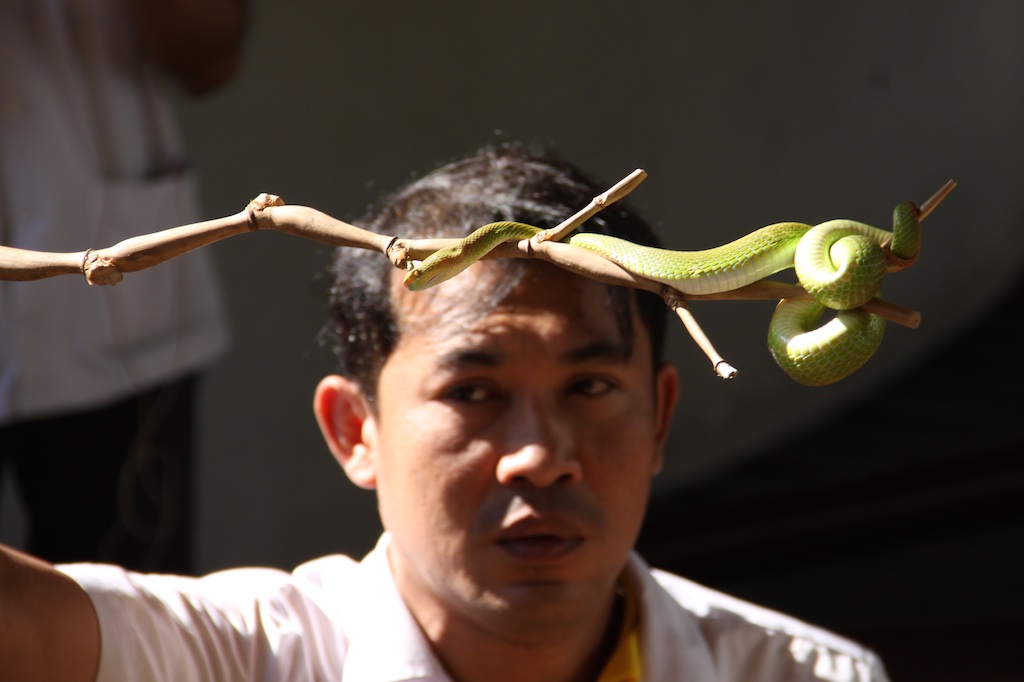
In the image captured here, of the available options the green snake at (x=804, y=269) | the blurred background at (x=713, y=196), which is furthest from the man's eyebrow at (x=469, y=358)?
the blurred background at (x=713, y=196)

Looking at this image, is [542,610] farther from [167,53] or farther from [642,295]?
[167,53]

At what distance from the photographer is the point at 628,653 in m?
1.49

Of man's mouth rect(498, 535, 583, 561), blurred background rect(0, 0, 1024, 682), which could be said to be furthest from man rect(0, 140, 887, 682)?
blurred background rect(0, 0, 1024, 682)

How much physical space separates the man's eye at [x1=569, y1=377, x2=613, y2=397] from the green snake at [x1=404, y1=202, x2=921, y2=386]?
17.0 inches

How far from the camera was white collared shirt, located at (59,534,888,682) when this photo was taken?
125 cm

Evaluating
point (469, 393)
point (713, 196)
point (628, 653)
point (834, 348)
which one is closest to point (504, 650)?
point (628, 653)

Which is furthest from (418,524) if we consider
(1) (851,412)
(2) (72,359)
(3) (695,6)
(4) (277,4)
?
(1) (851,412)

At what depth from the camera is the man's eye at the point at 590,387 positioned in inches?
53.5

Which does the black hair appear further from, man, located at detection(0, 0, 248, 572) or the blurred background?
the blurred background

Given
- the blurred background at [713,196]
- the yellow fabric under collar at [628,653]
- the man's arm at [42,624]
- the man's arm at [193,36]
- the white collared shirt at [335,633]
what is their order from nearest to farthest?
the man's arm at [42,624] < the white collared shirt at [335,633] < the yellow fabric under collar at [628,653] < the man's arm at [193,36] < the blurred background at [713,196]

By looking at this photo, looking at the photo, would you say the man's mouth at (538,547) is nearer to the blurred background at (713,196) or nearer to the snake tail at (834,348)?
the snake tail at (834,348)

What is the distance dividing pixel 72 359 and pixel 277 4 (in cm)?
124

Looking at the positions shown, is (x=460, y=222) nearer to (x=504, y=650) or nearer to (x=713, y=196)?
(x=504, y=650)

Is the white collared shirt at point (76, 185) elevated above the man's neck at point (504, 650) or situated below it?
above
